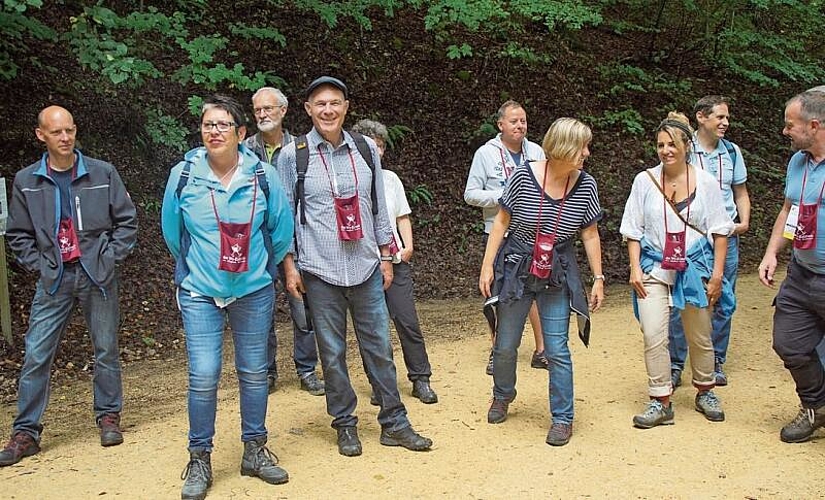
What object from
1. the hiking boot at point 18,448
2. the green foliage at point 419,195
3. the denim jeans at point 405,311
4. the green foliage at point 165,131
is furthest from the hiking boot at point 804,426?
the green foliage at point 419,195

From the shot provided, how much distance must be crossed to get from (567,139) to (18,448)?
3.54 m

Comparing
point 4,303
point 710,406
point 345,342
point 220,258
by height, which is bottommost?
point 710,406

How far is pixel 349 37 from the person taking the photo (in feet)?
41.1

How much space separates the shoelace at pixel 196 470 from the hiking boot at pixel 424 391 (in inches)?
69.7

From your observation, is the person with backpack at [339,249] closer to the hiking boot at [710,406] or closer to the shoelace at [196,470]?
the shoelace at [196,470]

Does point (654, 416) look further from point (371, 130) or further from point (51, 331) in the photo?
point (51, 331)

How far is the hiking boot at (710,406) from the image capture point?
501cm

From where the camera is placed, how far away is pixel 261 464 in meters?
4.21

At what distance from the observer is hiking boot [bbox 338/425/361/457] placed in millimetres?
4508

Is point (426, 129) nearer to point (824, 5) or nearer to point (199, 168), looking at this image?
point (824, 5)

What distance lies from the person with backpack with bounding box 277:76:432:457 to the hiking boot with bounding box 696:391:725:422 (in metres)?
1.82

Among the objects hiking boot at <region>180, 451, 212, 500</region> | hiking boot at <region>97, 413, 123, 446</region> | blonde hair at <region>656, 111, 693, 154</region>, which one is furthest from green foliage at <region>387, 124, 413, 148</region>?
hiking boot at <region>180, 451, 212, 500</region>

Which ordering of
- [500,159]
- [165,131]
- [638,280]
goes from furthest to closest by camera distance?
[165,131] → [500,159] → [638,280]

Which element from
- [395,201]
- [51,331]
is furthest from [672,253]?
[51,331]
